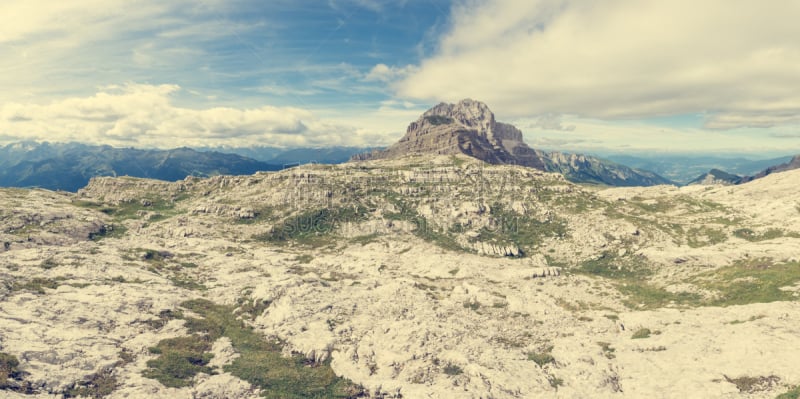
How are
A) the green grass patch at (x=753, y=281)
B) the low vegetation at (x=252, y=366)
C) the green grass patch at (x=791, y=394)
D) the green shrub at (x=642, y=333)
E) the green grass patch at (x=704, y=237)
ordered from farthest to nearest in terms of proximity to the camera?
the green grass patch at (x=704, y=237), the green grass patch at (x=753, y=281), the green shrub at (x=642, y=333), the low vegetation at (x=252, y=366), the green grass patch at (x=791, y=394)

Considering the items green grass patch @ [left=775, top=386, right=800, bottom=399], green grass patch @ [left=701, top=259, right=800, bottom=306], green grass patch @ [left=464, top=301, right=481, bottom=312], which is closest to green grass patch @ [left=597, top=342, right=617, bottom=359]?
green grass patch @ [left=775, top=386, right=800, bottom=399]

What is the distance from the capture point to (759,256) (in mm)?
108688

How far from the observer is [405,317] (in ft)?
267

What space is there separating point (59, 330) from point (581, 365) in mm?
90339

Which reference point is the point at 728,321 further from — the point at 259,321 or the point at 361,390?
the point at 259,321

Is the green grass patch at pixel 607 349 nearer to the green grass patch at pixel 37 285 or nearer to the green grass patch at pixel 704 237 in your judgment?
the green grass patch at pixel 704 237

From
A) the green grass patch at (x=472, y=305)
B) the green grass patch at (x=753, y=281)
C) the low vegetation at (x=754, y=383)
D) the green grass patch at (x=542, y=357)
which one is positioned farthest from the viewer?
the green grass patch at (x=472, y=305)

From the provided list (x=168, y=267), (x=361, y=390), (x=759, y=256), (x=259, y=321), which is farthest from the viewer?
(x=168, y=267)

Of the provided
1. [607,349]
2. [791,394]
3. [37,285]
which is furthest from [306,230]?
[791,394]

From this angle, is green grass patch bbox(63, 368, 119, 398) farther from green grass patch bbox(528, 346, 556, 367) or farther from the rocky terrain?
green grass patch bbox(528, 346, 556, 367)

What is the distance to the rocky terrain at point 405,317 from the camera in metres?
56.0

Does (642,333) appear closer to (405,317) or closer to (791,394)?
(791,394)

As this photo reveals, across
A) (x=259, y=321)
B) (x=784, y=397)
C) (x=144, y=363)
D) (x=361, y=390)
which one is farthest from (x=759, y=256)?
(x=144, y=363)

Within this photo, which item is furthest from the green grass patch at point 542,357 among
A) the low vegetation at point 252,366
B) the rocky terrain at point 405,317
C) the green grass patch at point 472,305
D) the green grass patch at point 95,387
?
the green grass patch at point 95,387
